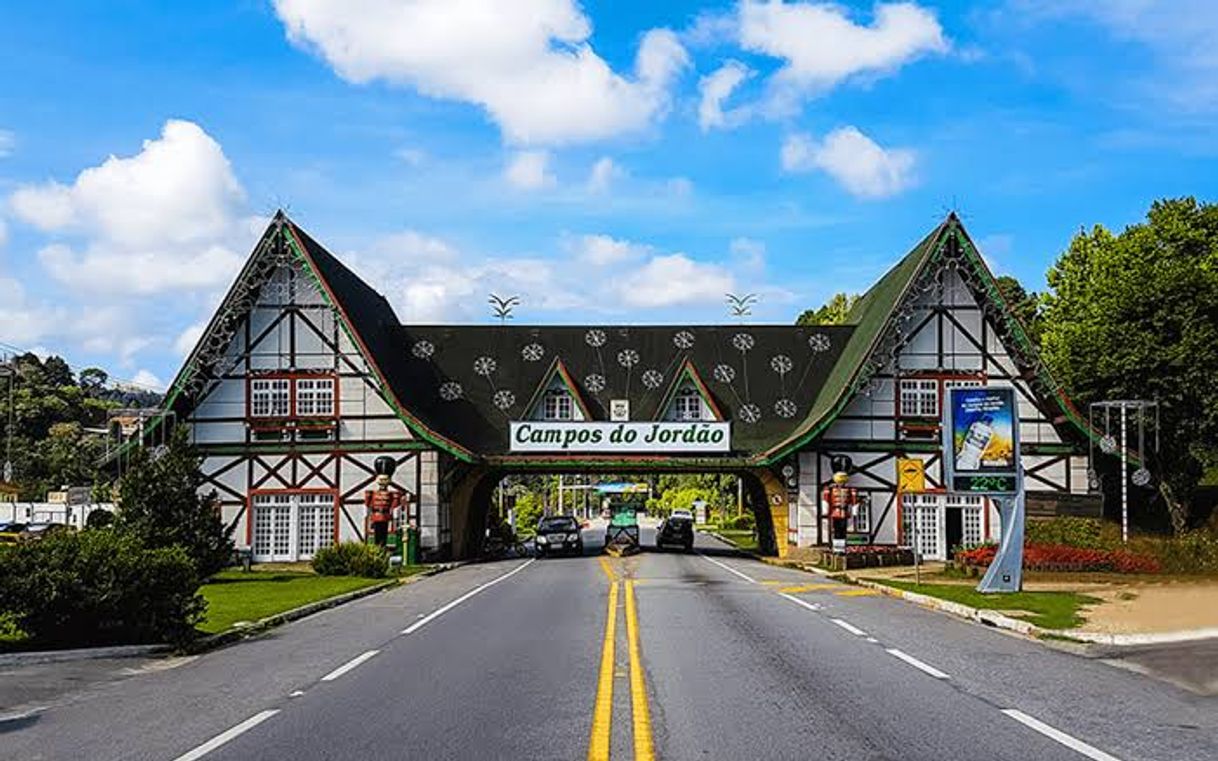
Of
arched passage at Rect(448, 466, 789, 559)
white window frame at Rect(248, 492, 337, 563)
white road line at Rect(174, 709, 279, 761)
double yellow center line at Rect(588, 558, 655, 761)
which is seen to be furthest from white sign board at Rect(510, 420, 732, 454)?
white road line at Rect(174, 709, 279, 761)

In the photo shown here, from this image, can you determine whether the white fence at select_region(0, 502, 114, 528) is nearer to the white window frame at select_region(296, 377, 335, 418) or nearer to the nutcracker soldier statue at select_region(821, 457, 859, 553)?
the white window frame at select_region(296, 377, 335, 418)

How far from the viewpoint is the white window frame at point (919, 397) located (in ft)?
157

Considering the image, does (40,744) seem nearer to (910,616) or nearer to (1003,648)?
(1003,648)

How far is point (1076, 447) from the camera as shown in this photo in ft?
155

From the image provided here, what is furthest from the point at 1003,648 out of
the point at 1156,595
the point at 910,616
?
the point at 1156,595

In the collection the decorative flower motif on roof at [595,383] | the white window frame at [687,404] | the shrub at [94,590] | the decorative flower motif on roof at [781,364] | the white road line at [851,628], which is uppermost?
the decorative flower motif on roof at [781,364]

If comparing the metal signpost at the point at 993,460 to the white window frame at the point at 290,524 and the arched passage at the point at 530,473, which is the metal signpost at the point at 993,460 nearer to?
the arched passage at the point at 530,473

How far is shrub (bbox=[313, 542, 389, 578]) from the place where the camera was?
36.2 metres

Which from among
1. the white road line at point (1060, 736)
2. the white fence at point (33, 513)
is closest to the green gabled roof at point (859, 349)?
the white road line at point (1060, 736)

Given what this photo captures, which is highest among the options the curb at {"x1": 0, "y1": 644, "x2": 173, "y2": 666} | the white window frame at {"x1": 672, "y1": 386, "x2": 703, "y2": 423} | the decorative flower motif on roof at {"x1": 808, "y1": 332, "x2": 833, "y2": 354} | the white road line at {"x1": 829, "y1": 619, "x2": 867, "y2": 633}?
the decorative flower motif on roof at {"x1": 808, "y1": 332, "x2": 833, "y2": 354}

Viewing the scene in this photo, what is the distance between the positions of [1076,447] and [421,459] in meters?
24.6

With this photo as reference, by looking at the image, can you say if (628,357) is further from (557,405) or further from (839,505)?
(839,505)

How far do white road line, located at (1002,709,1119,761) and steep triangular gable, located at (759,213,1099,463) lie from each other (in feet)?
111

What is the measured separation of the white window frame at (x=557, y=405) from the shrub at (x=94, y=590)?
109ft
